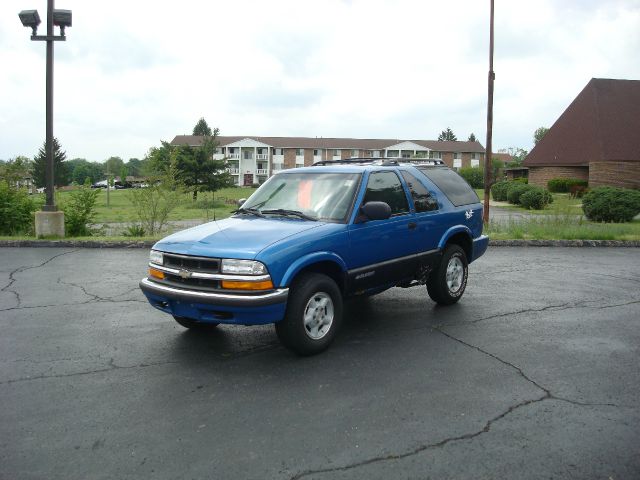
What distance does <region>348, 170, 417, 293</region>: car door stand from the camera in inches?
231

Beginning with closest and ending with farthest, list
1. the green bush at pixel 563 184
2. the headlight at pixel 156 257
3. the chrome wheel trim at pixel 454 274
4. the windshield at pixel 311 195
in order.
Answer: the headlight at pixel 156 257 < the windshield at pixel 311 195 < the chrome wheel trim at pixel 454 274 < the green bush at pixel 563 184

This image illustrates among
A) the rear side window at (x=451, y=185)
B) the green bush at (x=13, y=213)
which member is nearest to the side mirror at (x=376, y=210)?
the rear side window at (x=451, y=185)

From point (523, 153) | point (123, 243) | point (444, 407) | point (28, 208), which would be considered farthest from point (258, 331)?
point (523, 153)

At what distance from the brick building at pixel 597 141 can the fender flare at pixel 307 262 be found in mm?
40368

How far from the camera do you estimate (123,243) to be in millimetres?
13094

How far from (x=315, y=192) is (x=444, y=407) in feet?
9.45

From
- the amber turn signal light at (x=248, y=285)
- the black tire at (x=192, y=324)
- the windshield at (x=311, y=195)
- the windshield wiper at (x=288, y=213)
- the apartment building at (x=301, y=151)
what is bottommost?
the black tire at (x=192, y=324)

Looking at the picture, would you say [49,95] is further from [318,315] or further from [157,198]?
[318,315]

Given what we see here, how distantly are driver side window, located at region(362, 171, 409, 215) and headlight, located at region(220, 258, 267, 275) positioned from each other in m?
1.66

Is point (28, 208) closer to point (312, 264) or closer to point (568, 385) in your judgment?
point (312, 264)

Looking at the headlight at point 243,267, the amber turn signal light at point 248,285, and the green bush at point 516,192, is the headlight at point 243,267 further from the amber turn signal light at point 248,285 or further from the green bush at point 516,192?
the green bush at point 516,192

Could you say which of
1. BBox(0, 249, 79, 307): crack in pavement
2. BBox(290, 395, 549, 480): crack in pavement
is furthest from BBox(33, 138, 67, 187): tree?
BBox(290, 395, 549, 480): crack in pavement

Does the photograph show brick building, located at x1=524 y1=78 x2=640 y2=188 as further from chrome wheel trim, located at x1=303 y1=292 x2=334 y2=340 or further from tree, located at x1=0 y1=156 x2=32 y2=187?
chrome wheel trim, located at x1=303 y1=292 x2=334 y2=340

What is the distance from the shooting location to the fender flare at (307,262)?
5.06 metres
